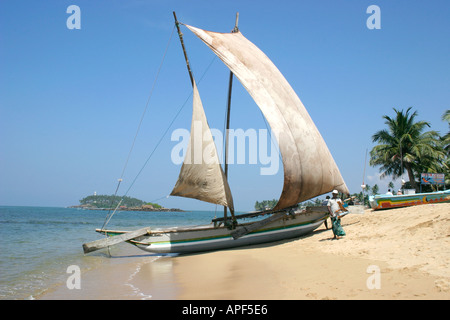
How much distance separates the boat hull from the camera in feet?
42.2

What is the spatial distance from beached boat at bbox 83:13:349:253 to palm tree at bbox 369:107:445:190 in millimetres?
20609

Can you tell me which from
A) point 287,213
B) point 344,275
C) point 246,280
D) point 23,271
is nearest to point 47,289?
point 23,271

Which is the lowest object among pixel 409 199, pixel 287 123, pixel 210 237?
pixel 210 237

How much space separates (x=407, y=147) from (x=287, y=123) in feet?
79.3

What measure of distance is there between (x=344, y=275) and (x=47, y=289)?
7.39 meters

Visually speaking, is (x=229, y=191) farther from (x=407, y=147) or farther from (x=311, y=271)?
(x=407, y=147)

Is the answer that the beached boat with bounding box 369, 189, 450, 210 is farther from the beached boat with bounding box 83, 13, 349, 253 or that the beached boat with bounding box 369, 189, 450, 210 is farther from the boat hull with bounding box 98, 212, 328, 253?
the boat hull with bounding box 98, 212, 328, 253

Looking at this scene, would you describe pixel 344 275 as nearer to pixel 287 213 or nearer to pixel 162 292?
pixel 162 292

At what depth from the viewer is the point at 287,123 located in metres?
13.0

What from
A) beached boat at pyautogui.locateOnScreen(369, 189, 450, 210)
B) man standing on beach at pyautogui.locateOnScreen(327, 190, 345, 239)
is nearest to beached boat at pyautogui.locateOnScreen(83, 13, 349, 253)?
man standing on beach at pyautogui.locateOnScreen(327, 190, 345, 239)

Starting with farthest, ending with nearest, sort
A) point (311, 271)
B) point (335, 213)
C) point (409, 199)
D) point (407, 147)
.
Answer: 1. point (407, 147)
2. point (409, 199)
3. point (335, 213)
4. point (311, 271)

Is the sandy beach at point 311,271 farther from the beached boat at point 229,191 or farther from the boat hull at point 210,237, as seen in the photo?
the beached boat at point 229,191

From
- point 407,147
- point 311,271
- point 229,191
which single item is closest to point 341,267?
point 311,271

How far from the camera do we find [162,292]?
7.20 metres
